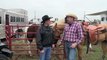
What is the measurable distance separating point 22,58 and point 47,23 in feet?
14.6

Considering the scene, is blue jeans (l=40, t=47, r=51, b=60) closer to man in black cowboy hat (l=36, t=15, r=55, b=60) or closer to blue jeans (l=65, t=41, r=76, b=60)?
man in black cowboy hat (l=36, t=15, r=55, b=60)

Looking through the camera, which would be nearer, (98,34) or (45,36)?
(45,36)

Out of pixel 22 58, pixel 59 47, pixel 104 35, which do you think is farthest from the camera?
pixel 22 58

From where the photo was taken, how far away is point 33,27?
13.2 m

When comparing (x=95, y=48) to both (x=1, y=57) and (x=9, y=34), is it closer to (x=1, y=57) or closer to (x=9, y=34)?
(x=9, y=34)

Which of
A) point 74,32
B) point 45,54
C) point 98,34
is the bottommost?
point 45,54

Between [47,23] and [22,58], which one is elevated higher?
[47,23]

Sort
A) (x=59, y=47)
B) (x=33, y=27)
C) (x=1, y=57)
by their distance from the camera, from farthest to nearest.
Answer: (x=33, y=27) → (x=59, y=47) → (x=1, y=57)

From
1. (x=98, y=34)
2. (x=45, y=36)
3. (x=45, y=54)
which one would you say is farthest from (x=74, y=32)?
(x=98, y=34)

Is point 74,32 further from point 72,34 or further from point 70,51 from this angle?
point 70,51

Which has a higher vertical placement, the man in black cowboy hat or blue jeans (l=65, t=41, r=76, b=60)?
the man in black cowboy hat

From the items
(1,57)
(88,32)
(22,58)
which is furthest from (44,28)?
(22,58)

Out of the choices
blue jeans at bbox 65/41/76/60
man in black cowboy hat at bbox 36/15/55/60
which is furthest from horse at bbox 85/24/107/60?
man in black cowboy hat at bbox 36/15/55/60

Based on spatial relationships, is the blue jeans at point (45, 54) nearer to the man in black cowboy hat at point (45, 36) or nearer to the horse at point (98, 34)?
the man in black cowboy hat at point (45, 36)
